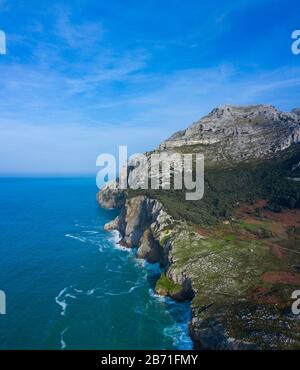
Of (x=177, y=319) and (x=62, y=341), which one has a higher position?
(x=177, y=319)

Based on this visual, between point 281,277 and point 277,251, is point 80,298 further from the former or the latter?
point 277,251

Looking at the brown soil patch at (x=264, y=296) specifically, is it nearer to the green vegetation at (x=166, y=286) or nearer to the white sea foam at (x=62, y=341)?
the green vegetation at (x=166, y=286)

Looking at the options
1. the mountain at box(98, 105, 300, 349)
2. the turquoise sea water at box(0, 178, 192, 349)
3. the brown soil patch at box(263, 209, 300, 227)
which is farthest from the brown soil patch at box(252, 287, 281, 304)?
the brown soil patch at box(263, 209, 300, 227)

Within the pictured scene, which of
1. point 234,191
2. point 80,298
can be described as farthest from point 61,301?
point 234,191

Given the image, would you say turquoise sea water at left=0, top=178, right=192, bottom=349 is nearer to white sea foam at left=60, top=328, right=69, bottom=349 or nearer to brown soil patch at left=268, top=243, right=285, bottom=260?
white sea foam at left=60, top=328, right=69, bottom=349

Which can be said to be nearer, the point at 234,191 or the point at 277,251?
the point at 277,251
